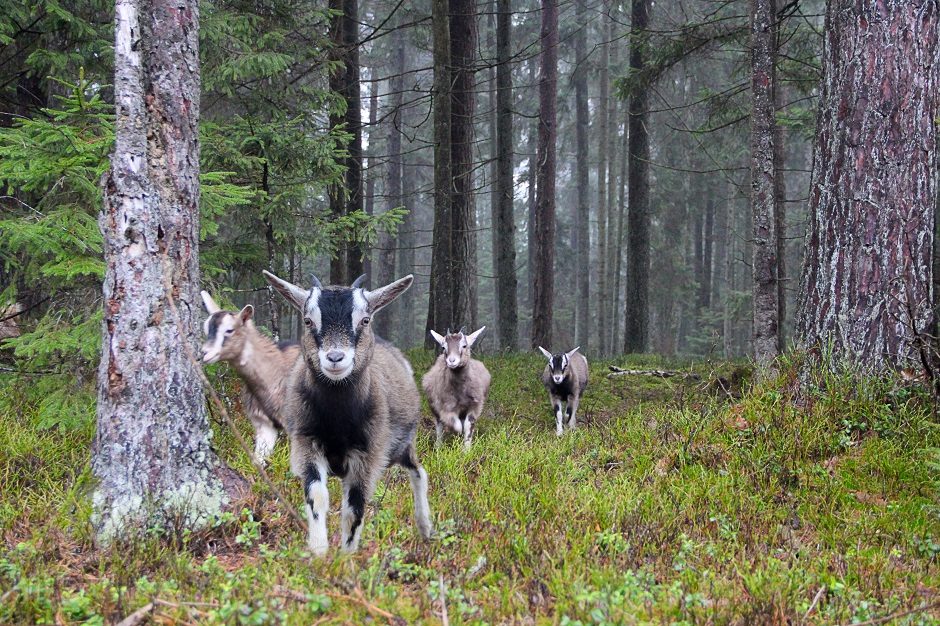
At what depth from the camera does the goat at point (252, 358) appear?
7836 mm

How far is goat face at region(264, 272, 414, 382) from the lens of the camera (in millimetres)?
4535

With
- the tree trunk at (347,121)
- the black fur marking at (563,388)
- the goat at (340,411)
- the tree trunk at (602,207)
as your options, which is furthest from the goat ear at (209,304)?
the tree trunk at (602,207)

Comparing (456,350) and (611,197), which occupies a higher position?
(611,197)

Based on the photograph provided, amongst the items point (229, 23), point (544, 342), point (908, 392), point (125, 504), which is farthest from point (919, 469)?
point (544, 342)

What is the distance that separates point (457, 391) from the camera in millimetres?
10734

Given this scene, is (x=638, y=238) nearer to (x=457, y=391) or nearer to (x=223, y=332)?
(x=457, y=391)

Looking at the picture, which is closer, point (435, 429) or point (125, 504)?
point (125, 504)

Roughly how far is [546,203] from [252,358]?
12738mm

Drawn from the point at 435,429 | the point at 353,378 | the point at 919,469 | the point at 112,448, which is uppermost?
the point at 353,378

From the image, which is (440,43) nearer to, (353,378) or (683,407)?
(683,407)

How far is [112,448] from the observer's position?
15.7 feet

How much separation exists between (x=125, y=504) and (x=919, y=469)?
6.16 meters

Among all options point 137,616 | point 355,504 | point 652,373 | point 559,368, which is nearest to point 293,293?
point 355,504

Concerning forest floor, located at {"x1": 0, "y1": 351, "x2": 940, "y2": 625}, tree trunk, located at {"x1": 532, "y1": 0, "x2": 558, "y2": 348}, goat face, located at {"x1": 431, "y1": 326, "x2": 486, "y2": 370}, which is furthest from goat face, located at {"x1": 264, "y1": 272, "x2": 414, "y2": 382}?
tree trunk, located at {"x1": 532, "y1": 0, "x2": 558, "y2": 348}
